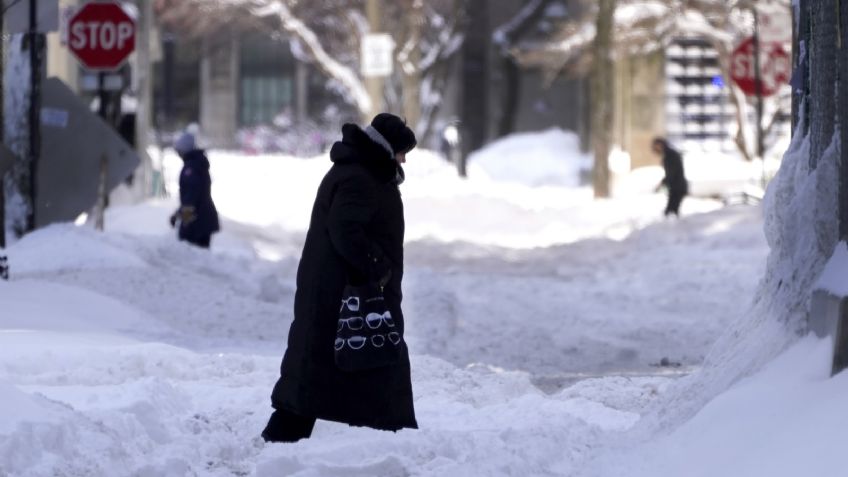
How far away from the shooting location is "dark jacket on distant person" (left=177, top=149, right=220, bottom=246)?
20375 millimetres

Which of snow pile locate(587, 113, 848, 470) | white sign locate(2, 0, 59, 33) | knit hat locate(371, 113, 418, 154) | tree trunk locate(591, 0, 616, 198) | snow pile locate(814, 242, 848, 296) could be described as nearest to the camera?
snow pile locate(587, 113, 848, 470)

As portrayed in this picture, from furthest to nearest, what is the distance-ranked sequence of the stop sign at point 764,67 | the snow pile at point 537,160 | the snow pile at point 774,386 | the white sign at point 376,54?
1. the snow pile at point 537,160
2. the white sign at point 376,54
3. the stop sign at point 764,67
4. the snow pile at point 774,386

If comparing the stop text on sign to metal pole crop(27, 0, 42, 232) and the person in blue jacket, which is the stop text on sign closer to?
the person in blue jacket

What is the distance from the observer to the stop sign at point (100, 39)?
856 inches

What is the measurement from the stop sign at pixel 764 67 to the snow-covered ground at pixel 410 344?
210cm

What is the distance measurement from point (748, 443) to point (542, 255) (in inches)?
771

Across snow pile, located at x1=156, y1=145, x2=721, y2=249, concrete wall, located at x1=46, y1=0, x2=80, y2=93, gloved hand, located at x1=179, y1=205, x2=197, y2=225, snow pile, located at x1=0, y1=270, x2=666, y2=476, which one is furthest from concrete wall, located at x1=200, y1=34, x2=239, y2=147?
snow pile, located at x1=0, y1=270, x2=666, y2=476

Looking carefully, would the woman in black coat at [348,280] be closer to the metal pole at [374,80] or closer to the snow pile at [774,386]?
the snow pile at [774,386]

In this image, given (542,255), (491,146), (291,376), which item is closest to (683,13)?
(491,146)

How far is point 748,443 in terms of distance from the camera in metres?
7.55

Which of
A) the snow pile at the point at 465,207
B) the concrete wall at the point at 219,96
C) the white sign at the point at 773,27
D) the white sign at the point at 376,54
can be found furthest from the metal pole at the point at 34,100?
the concrete wall at the point at 219,96

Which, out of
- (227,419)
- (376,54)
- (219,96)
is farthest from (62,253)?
(219,96)

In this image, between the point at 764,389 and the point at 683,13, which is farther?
the point at 683,13

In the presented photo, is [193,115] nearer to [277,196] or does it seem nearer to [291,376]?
[277,196]
